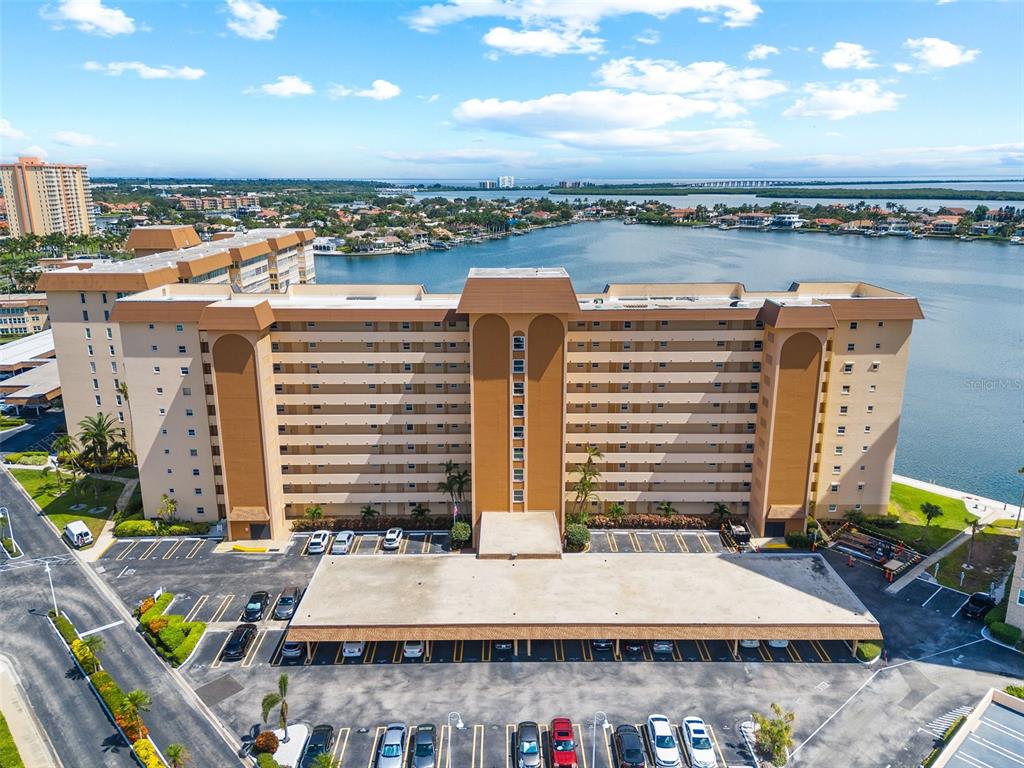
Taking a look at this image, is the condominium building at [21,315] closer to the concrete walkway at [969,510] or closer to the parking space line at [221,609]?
the parking space line at [221,609]

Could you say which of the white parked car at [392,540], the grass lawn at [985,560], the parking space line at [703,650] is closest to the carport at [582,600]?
the parking space line at [703,650]

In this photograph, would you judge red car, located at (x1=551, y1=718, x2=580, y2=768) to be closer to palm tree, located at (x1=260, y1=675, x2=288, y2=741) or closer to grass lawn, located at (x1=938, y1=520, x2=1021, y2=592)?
palm tree, located at (x1=260, y1=675, x2=288, y2=741)

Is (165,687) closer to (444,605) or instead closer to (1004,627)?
(444,605)

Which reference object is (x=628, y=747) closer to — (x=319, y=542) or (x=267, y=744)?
(x=267, y=744)

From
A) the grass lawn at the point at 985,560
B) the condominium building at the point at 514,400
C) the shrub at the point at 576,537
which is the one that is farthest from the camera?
the shrub at the point at 576,537

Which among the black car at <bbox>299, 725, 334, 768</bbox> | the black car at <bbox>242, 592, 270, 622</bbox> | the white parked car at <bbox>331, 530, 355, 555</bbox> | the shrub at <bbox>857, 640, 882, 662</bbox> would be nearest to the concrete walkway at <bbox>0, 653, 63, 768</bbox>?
the black car at <bbox>242, 592, 270, 622</bbox>

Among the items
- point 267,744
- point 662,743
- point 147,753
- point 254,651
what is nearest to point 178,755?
point 147,753
